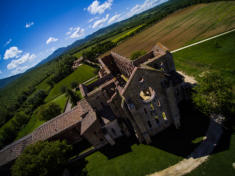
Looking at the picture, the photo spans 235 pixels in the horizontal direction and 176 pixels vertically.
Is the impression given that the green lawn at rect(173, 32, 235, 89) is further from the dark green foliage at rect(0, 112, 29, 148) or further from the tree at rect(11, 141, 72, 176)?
the dark green foliage at rect(0, 112, 29, 148)

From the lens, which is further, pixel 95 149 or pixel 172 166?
pixel 95 149

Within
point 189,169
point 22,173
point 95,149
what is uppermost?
point 22,173

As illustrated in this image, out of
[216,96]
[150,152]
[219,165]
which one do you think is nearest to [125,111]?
[150,152]

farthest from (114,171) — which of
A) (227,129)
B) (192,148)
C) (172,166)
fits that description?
(227,129)

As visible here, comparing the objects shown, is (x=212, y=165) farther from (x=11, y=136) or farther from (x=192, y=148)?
(x=11, y=136)

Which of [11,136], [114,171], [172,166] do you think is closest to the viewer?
[172,166]

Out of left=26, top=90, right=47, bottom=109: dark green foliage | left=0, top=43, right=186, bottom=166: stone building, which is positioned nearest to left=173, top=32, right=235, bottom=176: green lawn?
left=0, top=43, right=186, bottom=166: stone building

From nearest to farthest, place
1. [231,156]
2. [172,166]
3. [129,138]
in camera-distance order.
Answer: [231,156] → [172,166] → [129,138]

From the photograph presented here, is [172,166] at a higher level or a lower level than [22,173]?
lower
